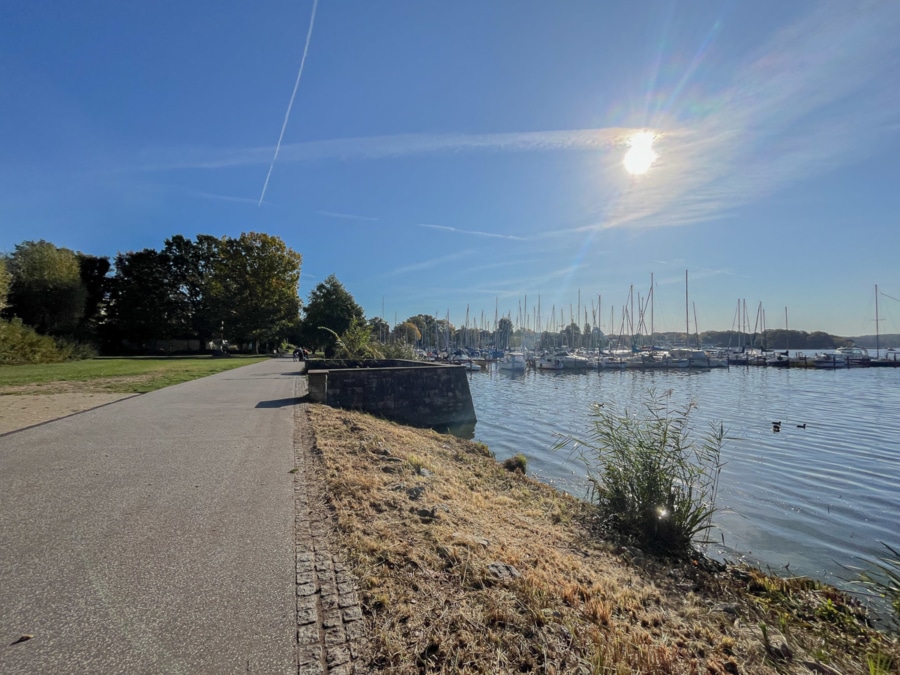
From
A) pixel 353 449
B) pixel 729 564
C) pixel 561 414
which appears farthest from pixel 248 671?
pixel 561 414

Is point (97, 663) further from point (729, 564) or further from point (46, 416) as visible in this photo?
point (46, 416)

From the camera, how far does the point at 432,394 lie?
1477 cm

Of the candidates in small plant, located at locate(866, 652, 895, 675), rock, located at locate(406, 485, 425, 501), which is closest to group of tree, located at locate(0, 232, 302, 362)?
rock, located at locate(406, 485, 425, 501)

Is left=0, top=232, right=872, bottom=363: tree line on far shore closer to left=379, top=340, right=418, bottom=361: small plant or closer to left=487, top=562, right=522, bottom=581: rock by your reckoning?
left=379, top=340, right=418, bottom=361: small plant

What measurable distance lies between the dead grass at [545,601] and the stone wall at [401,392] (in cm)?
675

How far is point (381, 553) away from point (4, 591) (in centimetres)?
251

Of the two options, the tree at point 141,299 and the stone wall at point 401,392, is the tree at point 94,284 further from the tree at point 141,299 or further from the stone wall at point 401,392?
the stone wall at point 401,392

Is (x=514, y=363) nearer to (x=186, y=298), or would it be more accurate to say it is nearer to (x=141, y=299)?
(x=186, y=298)

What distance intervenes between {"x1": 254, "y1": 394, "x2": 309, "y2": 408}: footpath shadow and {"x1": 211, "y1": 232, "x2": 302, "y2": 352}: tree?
36.2 m

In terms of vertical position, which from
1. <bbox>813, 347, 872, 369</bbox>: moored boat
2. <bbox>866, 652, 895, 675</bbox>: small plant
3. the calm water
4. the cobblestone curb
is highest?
<bbox>813, 347, 872, 369</bbox>: moored boat

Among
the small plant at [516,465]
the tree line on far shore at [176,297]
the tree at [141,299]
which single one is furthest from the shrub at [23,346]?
the small plant at [516,465]

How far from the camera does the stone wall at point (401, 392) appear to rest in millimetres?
12461

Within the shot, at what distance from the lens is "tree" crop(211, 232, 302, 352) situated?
147 feet

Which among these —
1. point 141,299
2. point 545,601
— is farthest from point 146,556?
point 141,299
